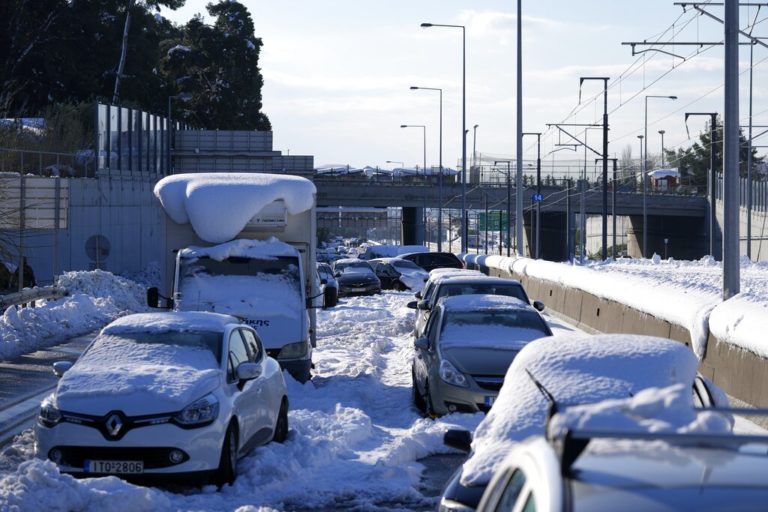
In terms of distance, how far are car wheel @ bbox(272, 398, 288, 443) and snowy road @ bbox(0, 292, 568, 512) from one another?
0.10 metres

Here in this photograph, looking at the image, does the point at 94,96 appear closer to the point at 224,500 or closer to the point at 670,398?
the point at 224,500

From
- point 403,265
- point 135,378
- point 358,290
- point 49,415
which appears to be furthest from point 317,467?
point 403,265

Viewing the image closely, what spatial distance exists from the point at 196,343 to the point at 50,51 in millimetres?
60819

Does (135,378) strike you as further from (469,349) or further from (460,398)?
(469,349)

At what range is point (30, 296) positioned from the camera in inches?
1165

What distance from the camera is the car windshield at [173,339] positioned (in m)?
13.1

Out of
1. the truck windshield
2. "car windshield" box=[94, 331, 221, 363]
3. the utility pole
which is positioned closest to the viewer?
"car windshield" box=[94, 331, 221, 363]

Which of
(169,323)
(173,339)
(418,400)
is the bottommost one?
(418,400)

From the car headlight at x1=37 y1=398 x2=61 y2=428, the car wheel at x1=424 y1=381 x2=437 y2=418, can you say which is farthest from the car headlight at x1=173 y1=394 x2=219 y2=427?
the car wheel at x1=424 y1=381 x2=437 y2=418

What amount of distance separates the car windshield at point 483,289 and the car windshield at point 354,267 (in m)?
28.8

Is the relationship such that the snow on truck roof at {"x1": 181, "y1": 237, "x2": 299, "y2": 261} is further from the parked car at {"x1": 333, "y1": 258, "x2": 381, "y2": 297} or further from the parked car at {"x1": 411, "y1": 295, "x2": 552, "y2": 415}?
the parked car at {"x1": 333, "y1": 258, "x2": 381, "y2": 297}

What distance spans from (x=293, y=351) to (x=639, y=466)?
15216 mm

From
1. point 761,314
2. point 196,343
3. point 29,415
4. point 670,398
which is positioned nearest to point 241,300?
point 29,415

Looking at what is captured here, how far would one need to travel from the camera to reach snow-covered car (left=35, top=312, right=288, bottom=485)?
37.7 feet
